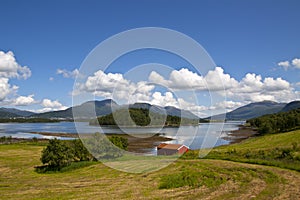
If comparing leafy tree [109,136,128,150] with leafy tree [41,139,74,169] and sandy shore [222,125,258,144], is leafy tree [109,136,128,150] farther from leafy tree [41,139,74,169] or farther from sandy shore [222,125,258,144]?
sandy shore [222,125,258,144]

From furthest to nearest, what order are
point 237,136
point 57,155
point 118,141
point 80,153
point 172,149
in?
point 237,136 < point 172,149 < point 118,141 < point 80,153 < point 57,155

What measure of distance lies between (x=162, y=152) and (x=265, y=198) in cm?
4117

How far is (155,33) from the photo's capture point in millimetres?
15422

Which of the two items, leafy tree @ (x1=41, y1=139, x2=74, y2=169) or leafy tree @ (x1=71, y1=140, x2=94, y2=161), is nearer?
leafy tree @ (x1=41, y1=139, x2=74, y2=169)

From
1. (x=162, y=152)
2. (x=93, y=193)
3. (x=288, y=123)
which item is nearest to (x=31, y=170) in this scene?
(x=162, y=152)

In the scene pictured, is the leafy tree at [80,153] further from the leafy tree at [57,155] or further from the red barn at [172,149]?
the red barn at [172,149]

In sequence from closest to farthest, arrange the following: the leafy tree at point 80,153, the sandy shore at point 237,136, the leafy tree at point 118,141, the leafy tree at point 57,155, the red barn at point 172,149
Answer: the leafy tree at point 57,155 → the leafy tree at point 80,153 → the leafy tree at point 118,141 → the red barn at point 172,149 → the sandy shore at point 237,136

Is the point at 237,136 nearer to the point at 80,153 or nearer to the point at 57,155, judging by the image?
the point at 80,153

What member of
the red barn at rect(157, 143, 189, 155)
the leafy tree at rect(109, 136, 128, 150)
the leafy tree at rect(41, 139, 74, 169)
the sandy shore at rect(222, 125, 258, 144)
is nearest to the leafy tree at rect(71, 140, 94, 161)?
the leafy tree at rect(41, 139, 74, 169)

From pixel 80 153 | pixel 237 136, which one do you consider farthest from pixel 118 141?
pixel 237 136

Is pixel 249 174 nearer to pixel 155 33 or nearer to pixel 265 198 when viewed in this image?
pixel 265 198

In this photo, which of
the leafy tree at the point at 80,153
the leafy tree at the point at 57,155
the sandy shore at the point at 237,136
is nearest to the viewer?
the leafy tree at the point at 57,155

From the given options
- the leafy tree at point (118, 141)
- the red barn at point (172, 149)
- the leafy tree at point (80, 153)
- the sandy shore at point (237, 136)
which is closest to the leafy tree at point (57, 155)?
the leafy tree at point (80, 153)

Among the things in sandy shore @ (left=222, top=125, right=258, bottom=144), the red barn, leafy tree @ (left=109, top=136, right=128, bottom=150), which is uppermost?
leafy tree @ (left=109, top=136, right=128, bottom=150)
